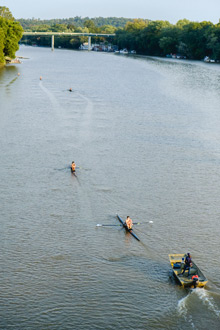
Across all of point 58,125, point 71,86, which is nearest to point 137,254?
point 58,125

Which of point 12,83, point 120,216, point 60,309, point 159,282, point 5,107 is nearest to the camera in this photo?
point 60,309

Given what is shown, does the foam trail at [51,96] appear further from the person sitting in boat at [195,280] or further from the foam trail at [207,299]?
the foam trail at [207,299]

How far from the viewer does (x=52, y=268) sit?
36.7m

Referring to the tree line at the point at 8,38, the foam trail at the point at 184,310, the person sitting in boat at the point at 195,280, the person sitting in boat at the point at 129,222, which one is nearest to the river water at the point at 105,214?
the foam trail at the point at 184,310

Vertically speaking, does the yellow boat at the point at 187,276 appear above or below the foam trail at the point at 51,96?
below

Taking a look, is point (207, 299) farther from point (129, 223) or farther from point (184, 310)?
point (129, 223)

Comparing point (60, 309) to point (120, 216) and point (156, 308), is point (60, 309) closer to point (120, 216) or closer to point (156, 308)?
point (156, 308)

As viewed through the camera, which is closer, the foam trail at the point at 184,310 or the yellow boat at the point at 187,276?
the foam trail at the point at 184,310

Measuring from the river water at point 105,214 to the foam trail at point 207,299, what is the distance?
0.31 ft

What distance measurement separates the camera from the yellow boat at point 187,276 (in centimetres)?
3391

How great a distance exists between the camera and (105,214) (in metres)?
45.9

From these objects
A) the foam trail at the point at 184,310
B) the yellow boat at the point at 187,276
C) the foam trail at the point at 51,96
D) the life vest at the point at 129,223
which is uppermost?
the foam trail at the point at 51,96

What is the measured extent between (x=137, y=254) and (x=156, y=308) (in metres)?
7.19

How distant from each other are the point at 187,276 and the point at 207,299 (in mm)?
2419
